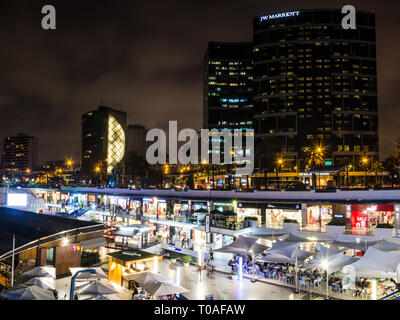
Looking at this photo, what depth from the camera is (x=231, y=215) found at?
2727 centimetres

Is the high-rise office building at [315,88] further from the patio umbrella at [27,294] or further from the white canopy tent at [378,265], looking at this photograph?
the patio umbrella at [27,294]

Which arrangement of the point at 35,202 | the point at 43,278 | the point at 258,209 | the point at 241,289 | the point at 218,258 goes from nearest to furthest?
the point at 43,278 < the point at 241,289 < the point at 218,258 < the point at 258,209 < the point at 35,202

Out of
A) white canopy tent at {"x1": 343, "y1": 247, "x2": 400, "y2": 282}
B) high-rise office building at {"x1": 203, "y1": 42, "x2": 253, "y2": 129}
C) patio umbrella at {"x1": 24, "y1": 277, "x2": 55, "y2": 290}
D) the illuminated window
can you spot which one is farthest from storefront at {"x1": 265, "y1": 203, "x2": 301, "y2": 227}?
the illuminated window

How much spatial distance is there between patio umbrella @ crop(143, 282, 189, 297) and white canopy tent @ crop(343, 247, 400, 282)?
28.3 ft

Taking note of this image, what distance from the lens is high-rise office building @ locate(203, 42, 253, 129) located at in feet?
451

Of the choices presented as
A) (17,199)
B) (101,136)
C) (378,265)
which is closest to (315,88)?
(17,199)

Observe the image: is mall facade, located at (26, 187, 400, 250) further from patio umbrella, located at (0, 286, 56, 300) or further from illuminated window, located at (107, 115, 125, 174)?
illuminated window, located at (107, 115, 125, 174)

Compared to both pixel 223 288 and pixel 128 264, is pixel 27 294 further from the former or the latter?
pixel 223 288

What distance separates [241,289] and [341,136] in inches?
3483

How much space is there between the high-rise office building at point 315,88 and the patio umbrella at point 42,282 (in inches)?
3229

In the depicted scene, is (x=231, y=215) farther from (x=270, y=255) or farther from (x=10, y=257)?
(x=10, y=257)

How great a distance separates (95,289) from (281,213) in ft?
65.1

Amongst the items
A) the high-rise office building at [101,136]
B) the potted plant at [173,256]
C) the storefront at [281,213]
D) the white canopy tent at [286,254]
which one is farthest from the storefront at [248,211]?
the high-rise office building at [101,136]
